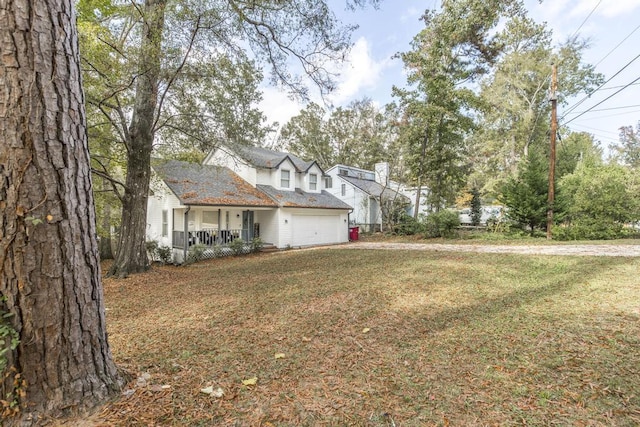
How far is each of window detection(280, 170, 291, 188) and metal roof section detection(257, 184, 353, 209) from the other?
43 centimetres

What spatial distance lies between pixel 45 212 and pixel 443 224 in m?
17.2

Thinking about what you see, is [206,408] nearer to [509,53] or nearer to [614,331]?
[614,331]

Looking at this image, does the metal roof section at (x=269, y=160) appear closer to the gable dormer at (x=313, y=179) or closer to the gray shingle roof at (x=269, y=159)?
the gray shingle roof at (x=269, y=159)

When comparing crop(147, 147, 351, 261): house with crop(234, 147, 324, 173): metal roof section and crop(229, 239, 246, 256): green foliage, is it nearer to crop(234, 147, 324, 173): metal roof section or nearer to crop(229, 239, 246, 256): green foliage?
crop(234, 147, 324, 173): metal roof section

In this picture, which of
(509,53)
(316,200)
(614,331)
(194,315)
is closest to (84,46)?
(194,315)

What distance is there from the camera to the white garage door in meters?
16.2

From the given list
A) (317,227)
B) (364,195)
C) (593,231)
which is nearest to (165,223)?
(317,227)

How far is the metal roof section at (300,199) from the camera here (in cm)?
1546

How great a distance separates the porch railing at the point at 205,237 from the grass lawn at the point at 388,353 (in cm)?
690

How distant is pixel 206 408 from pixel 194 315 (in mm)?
2476

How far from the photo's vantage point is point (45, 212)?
178 centimetres

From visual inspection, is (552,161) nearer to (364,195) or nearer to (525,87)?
(364,195)

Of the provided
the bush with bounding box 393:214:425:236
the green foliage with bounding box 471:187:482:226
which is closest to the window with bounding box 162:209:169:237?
the bush with bounding box 393:214:425:236

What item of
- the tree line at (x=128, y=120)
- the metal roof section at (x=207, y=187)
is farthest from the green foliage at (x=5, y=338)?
the metal roof section at (x=207, y=187)
